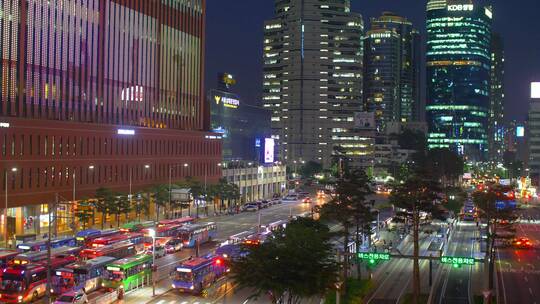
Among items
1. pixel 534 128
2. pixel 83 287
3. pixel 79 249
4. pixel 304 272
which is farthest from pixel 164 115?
pixel 534 128

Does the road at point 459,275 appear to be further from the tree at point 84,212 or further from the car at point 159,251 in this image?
the tree at point 84,212

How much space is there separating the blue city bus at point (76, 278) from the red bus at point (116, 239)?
420 inches

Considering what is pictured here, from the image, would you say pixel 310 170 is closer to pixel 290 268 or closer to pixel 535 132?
pixel 535 132

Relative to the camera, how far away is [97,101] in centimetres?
8769

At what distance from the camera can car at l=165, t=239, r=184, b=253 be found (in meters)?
60.5

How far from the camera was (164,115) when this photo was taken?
10494cm

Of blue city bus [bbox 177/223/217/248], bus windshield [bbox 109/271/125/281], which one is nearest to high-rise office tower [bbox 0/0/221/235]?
blue city bus [bbox 177/223/217/248]

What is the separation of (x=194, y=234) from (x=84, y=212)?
44.5 ft

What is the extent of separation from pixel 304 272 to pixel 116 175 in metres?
57.9

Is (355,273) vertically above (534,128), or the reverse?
(534,128)

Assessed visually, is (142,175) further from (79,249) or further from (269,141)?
(269,141)

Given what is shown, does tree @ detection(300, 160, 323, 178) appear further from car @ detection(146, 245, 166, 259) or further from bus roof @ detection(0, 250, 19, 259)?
bus roof @ detection(0, 250, 19, 259)

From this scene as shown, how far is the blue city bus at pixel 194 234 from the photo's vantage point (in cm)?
6406

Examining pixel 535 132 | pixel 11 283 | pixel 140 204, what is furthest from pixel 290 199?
pixel 11 283
